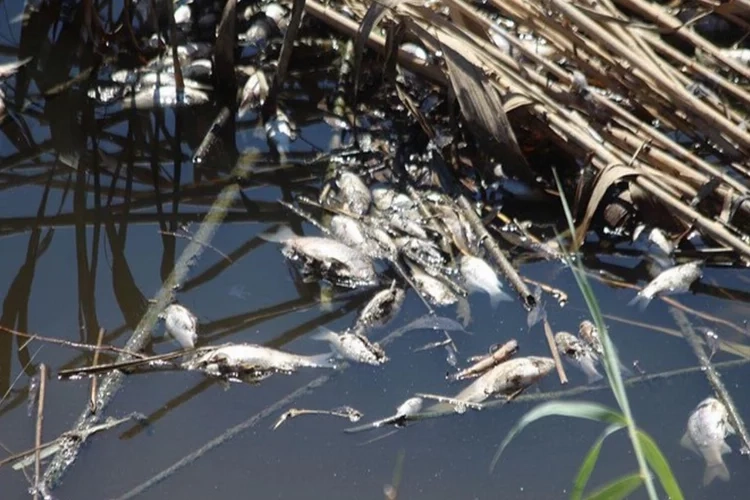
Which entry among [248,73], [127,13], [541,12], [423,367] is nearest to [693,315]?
[423,367]

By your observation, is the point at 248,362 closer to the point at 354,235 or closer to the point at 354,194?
the point at 354,235

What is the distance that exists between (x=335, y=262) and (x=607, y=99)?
3.02ft

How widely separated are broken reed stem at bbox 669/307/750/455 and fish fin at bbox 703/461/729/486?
7 centimetres

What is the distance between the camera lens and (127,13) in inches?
130

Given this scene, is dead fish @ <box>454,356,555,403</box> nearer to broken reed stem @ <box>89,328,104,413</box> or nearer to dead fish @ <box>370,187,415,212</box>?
dead fish @ <box>370,187,415,212</box>

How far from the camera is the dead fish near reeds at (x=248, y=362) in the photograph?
8.04 feet

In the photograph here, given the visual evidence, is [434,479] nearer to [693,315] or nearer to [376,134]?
[693,315]

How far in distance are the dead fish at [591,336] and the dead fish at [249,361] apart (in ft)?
1.95

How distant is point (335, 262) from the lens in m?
2.72

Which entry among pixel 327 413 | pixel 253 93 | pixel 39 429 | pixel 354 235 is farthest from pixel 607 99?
pixel 39 429

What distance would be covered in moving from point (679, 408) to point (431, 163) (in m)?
1.05

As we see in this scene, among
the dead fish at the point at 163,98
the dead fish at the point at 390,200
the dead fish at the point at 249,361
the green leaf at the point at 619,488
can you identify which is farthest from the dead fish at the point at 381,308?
the green leaf at the point at 619,488

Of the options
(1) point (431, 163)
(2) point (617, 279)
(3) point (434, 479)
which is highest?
(1) point (431, 163)

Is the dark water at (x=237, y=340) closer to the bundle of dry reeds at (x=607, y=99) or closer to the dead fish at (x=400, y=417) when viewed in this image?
the dead fish at (x=400, y=417)
